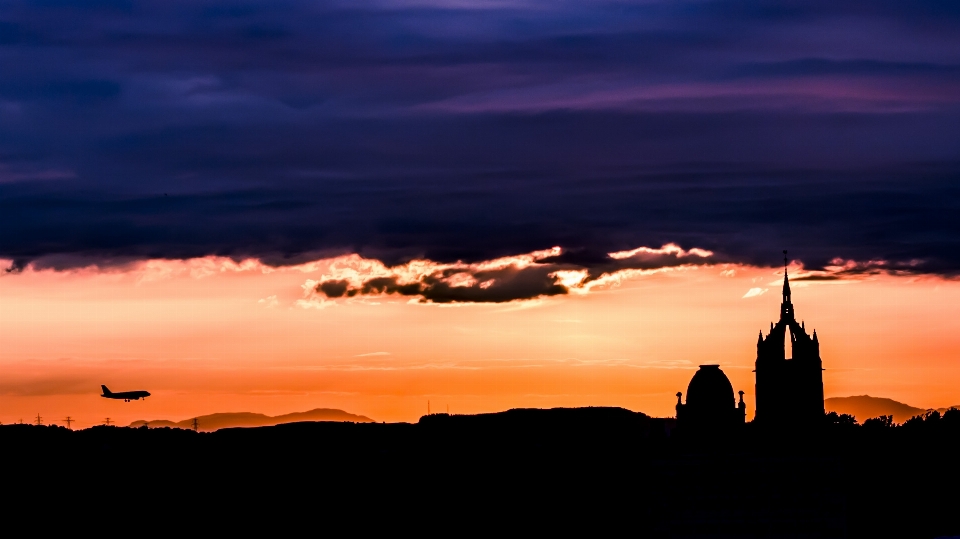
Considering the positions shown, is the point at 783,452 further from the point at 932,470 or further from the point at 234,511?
the point at 234,511

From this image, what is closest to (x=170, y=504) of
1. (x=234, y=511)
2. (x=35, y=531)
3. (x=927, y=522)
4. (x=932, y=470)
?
(x=234, y=511)

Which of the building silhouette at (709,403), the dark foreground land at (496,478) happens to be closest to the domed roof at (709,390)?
the building silhouette at (709,403)

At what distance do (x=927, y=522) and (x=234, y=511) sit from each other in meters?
61.2

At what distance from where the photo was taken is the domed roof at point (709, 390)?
177m

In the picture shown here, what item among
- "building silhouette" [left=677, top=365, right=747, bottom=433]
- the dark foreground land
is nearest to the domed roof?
"building silhouette" [left=677, top=365, right=747, bottom=433]

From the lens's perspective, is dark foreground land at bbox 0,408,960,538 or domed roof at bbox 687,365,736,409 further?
domed roof at bbox 687,365,736,409

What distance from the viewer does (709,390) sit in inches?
6954

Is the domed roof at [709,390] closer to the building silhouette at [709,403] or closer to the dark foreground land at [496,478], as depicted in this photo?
the building silhouette at [709,403]

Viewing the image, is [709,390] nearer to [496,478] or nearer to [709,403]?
[709,403]

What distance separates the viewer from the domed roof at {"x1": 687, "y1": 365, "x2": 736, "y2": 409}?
176625mm

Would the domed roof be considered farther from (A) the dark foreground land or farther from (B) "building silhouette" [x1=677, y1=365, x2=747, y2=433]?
(A) the dark foreground land

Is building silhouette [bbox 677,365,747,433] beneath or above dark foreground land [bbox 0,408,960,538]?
above

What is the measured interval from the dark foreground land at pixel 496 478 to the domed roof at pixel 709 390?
666cm

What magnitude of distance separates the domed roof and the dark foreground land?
6.66 meters
